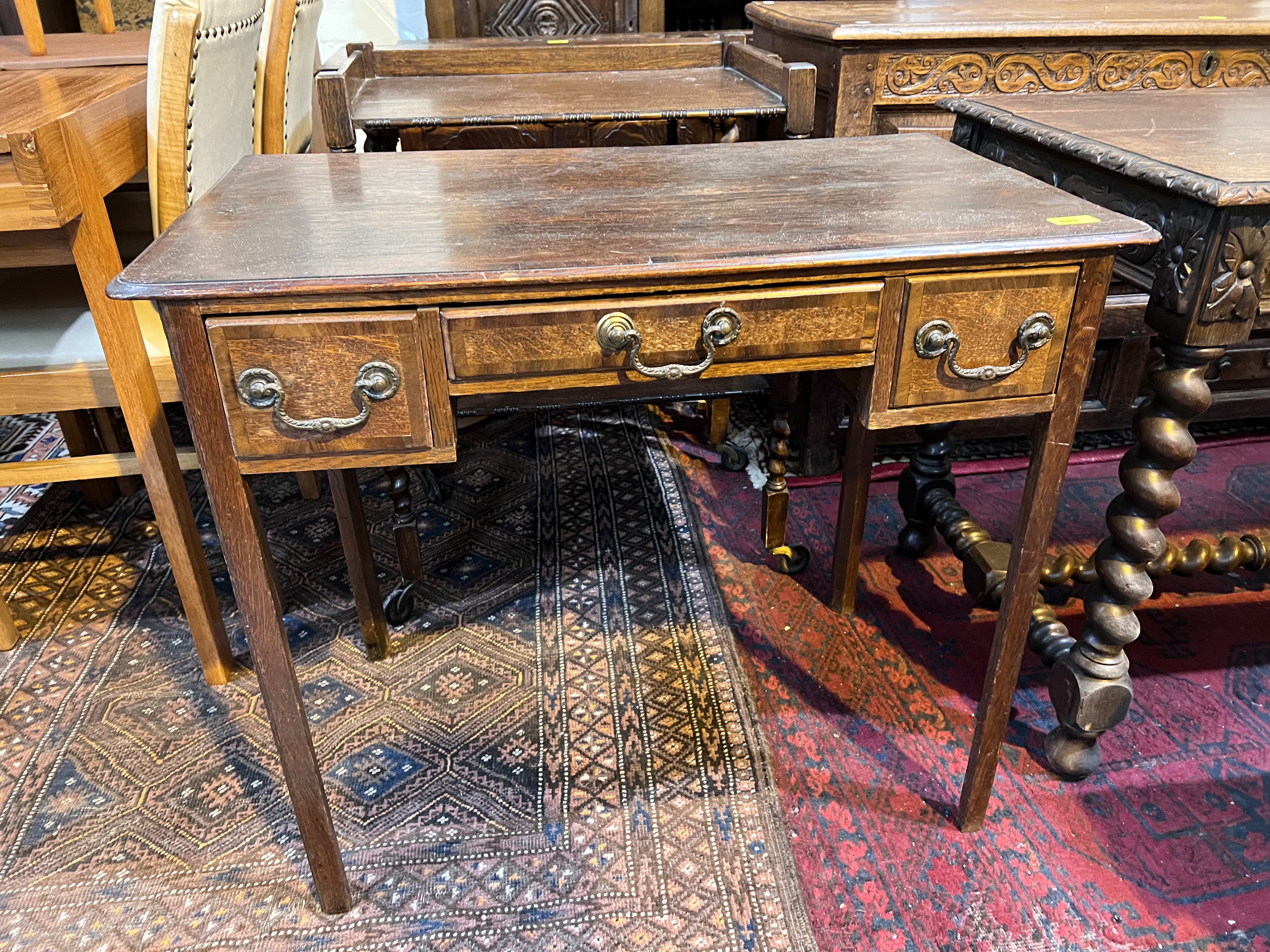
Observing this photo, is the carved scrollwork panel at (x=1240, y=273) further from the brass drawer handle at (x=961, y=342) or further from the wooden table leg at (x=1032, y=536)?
the brass drawer handle at (x=961, y=342)

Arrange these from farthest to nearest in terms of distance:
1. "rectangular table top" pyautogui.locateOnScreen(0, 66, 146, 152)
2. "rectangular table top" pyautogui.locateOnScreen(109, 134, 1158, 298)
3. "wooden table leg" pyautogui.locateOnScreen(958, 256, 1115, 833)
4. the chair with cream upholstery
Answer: the chair with cream upholstery < "rectangular table top" pyautogui.locateOnScreen(0, 66, 146, 152) < "wooden table leg" pyautogui.locateOnScreen(958, 256, 1115, 833) < "rectangular table top" pyautogui.locateOnScreen(109, 134, 1158, 298)

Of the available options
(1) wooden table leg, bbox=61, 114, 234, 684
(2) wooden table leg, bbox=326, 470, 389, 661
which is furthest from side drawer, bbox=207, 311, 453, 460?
(1) wooden table leg, bbox=61, 114, 234, 684

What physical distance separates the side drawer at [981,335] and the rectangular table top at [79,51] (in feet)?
5.51

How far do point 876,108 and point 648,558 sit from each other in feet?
3.68

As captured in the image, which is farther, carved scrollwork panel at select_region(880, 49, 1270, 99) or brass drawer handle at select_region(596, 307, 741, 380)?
carved scrollwork panel at select_region(880, 49, 1270, 99)

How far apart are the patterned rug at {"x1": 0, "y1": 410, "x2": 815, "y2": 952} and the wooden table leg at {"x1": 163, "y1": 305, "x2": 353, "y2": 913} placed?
0.15 meters

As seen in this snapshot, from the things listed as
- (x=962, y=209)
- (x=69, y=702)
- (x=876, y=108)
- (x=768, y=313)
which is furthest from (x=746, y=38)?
(x=69, y=702)

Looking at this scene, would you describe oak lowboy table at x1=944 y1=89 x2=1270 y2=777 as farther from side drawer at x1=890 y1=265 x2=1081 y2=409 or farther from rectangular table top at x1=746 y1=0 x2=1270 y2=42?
rectangular table top at x1=746 y1=0 x2=1270 y2=42

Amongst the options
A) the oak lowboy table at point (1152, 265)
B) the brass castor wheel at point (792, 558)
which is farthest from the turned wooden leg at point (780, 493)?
the oak lowboy table at point (1152, 265)

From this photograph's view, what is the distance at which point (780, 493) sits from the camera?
187cm

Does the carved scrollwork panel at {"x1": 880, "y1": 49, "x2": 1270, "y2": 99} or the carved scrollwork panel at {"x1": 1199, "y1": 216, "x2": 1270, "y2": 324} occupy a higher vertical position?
the carved scrollwork panel at {"x1": 880, "y1": 49, "x2": 1270, "y2": 99}

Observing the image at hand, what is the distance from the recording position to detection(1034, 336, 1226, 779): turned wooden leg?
3.85ft


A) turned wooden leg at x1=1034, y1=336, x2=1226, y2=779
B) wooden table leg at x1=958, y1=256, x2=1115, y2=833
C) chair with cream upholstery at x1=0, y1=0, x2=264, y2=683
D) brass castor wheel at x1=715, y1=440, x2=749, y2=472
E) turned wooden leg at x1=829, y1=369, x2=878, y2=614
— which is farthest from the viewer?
brass castor wheel at x1=715, y1=440, x2=749, y2=472

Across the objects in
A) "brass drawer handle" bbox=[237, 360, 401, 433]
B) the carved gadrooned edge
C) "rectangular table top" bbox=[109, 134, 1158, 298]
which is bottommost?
"brass drawer handle" bbox=[237, 360, 401, 433]
